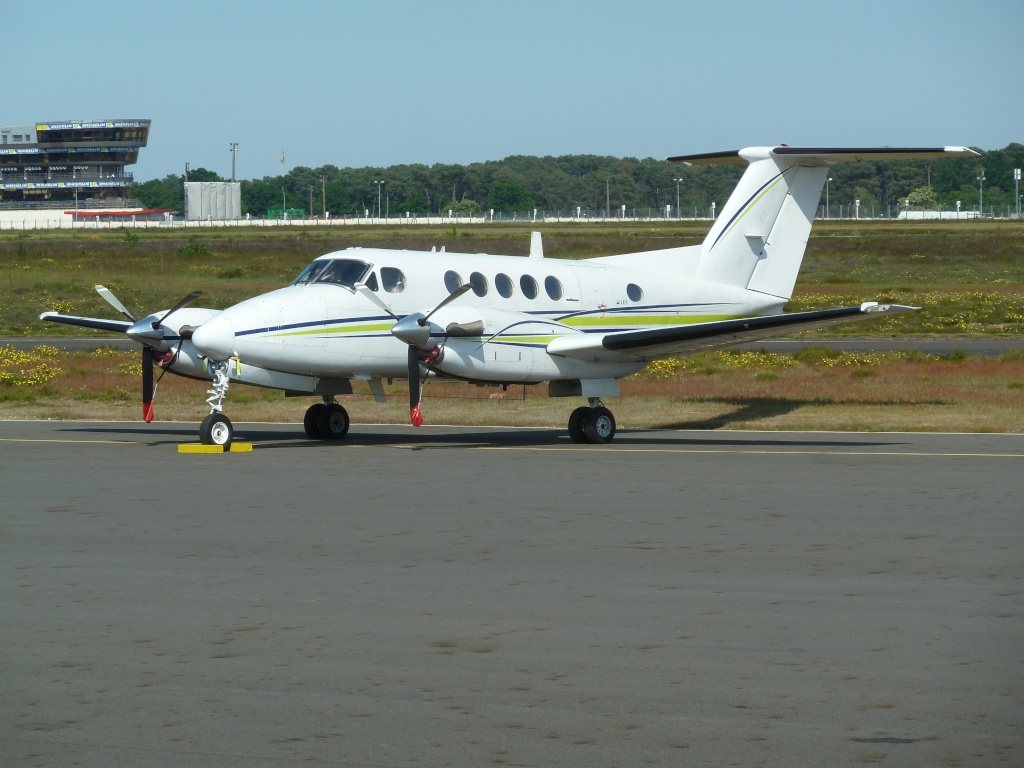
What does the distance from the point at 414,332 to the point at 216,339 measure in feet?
9.32

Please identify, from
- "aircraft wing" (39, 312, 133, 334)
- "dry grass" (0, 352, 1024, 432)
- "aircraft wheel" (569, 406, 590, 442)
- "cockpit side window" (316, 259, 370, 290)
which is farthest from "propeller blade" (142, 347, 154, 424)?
"aircraft wheel" (569, 406, 590, 442)

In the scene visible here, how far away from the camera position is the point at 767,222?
944 inches

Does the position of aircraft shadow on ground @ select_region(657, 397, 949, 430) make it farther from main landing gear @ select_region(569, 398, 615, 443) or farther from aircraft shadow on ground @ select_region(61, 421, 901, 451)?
main landing gear @ select_region(569, 398, 615, 443)

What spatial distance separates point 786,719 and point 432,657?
7.19 feet

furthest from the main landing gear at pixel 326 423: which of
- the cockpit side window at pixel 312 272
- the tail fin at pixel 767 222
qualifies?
the tail fin at pixel 767 222

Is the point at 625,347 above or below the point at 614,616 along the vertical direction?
above

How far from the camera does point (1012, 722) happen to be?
6.20m

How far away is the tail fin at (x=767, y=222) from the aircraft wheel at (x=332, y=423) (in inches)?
285

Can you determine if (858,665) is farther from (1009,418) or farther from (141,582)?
(1009,418)

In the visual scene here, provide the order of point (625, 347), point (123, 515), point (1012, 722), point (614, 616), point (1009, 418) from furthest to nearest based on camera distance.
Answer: point (1009, 418), point (625, 347), point (123, 515), point (614, 616), point (1012, 722)

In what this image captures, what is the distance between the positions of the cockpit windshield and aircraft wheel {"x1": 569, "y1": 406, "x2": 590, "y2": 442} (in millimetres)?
4155

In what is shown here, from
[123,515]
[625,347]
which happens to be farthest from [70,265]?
[123,515]

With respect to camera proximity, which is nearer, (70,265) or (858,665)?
(858,665)

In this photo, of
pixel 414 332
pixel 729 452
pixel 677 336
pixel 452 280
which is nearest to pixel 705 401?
pixel 677 336
